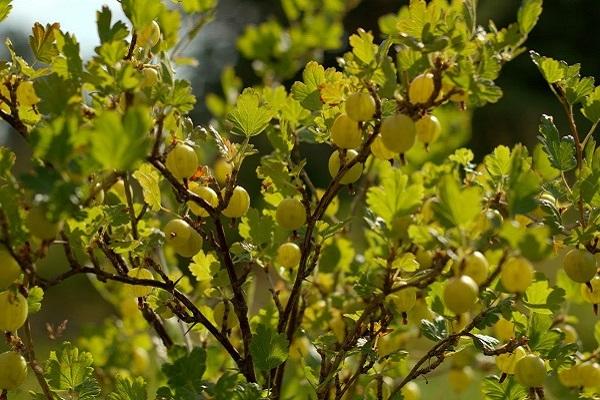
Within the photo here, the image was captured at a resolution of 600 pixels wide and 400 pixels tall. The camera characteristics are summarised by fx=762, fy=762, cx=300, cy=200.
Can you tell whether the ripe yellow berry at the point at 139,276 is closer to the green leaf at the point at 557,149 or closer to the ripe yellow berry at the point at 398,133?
the ripe yellow berry at the point at 398,133

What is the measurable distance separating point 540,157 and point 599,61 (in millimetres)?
7574

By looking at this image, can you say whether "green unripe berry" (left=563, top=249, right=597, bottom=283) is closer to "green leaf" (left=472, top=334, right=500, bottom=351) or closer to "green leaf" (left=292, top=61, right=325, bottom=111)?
"green leaf" (left=472, top=334, right=500, bottom=351)

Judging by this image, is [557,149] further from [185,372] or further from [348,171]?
[185,372]

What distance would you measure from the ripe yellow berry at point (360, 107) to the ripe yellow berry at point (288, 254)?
0.64 ft

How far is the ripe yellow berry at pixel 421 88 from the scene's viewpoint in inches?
21.4

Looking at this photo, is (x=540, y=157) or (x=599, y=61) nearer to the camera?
(x=540, y=157)

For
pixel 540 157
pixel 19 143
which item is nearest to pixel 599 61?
pixel 19 143

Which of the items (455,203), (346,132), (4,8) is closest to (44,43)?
(4,8)

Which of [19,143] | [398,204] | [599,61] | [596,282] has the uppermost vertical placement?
[398,204]

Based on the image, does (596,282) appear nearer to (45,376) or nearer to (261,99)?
(261,99)

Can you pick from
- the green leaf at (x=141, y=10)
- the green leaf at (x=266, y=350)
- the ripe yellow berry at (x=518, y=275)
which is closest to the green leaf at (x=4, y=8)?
the green leaf at (x=141, y=10)

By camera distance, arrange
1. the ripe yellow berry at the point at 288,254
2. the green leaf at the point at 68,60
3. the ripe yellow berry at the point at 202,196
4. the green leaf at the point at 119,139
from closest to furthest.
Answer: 1. the green leaf at the point at 119,139
2. the green leaf at the point at 68,60
3. the ripe yellow berry at the point at 202,196
4. the ripe yellow berry at the point at 288,254

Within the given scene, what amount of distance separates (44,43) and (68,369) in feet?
0.88

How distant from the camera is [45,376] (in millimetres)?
612
